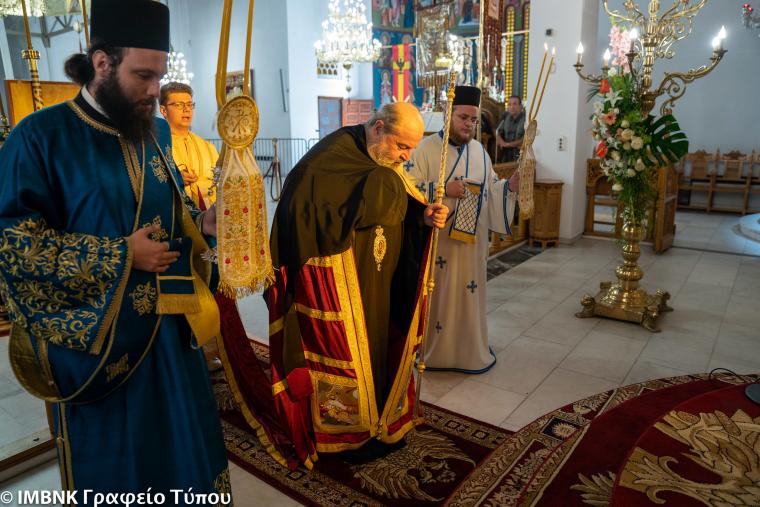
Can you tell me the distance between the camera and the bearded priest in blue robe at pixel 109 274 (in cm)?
142

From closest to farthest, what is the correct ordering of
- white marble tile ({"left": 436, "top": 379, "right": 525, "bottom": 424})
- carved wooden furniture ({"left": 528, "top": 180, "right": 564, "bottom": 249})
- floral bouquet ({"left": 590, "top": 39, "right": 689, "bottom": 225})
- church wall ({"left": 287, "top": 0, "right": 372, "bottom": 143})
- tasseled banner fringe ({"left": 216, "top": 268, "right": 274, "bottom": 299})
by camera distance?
tasseled banner fringe ({"left": 216, "top": 268, "right": 274, "bottom": 299}) → white marble tile ({"left": 436, "top": 379, "right": 525, "bottom": 424}) → floral bouquet ({"left": 590, "top": 39, "right": 689, "bottom": 225}) → carved wooden furniture ({"left": 528, "top": 180, "right": 564, "bottom": 249}) → church wall ({"left": 287, "top": 0, "right": 372, "bottom": 143})

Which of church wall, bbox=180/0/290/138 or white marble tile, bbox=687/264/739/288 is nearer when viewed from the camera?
white marble tile, bbox=687/264/739/288

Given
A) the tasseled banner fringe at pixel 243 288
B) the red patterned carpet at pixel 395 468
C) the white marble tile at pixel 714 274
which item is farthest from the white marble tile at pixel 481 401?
the white marble tile at pixel 714 274

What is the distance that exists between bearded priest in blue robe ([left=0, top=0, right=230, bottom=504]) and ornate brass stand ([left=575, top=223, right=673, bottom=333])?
410 centimetres

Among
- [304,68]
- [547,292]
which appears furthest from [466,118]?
[304,68]

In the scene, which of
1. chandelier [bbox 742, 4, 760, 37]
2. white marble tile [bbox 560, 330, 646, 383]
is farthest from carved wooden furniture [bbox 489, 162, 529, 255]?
chandelier [bbox 742, 4, 760, 37]

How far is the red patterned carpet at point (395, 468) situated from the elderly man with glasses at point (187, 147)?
1.40m

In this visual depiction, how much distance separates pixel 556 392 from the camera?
352 cm

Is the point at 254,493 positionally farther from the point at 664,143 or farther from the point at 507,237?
the point at 507,237

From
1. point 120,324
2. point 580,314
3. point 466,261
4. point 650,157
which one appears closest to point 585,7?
point 650,157

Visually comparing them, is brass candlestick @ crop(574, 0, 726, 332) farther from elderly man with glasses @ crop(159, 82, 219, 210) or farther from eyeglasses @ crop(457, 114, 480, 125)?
elderly man with glasses @ crop(159, 82, 219, 210)

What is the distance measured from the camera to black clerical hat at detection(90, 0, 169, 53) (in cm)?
145

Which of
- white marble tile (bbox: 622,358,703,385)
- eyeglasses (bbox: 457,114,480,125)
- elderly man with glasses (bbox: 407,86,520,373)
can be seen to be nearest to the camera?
eyeglasses (bbox: 457,114,480,125)

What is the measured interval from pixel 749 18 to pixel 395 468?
11.0m
